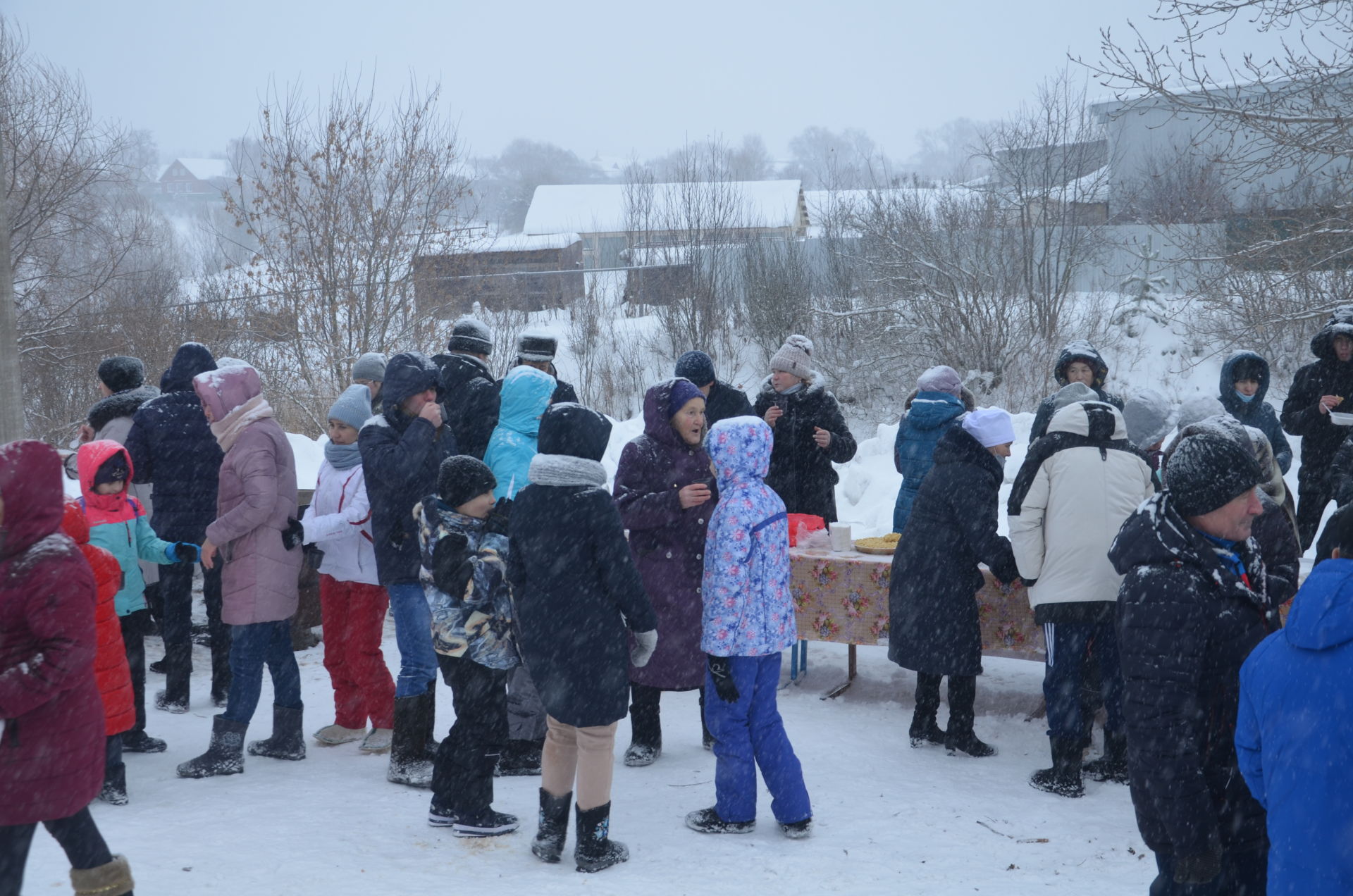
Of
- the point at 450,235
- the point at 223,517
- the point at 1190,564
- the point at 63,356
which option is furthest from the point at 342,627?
the point at 63,356

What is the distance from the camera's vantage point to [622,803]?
4.64 m

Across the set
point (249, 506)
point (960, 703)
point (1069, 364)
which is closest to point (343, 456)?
point (249, 506)

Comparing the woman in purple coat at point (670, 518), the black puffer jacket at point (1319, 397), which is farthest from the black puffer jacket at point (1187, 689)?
the black puffer jacket at point (1319, 397)

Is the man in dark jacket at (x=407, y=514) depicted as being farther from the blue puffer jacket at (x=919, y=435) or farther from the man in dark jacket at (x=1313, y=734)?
the man in dark jacket at (x=1313, y=734)

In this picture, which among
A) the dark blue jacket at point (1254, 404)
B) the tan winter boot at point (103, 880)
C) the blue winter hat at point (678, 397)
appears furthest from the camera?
the dark blue jacket at point (1254, 404)

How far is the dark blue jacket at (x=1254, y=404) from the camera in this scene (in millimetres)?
6945

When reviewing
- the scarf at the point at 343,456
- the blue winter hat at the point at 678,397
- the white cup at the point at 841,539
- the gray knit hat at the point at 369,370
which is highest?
the gray knit hat at the point at 369,370

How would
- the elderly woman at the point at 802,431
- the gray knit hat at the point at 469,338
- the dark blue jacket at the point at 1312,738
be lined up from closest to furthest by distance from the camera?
1. the dark blue jacket at the point at 1312,738
2. the gray knit hat at the point at 469,338
3. the elderly woman at the point at 802,431

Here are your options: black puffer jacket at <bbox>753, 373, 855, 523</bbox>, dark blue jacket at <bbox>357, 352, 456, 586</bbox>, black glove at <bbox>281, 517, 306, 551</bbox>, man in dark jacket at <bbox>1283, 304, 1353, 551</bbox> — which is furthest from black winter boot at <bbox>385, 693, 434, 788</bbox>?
man in dark jacket at <bbox>1283, 304, 1353, 551</bbox>

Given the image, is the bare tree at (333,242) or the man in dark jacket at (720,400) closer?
the man in dark jacket at (720,400)

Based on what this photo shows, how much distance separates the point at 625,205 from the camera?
24375mm

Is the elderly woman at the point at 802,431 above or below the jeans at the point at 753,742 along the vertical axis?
above

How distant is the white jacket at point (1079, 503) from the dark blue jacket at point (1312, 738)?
7.90ft

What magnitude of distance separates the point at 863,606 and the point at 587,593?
93.6 inches
